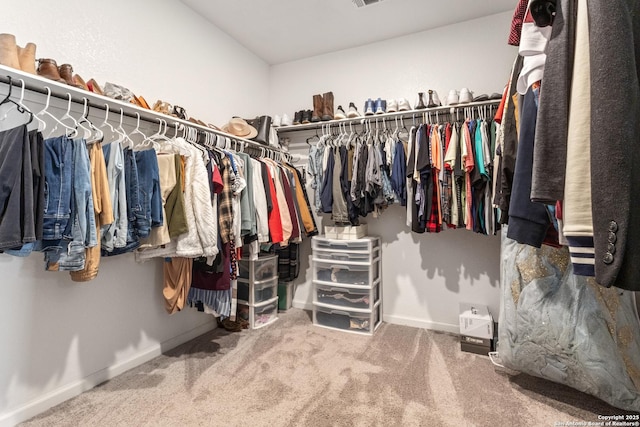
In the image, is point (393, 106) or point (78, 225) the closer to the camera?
point (78, 225)

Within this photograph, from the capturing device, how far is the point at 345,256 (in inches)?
104

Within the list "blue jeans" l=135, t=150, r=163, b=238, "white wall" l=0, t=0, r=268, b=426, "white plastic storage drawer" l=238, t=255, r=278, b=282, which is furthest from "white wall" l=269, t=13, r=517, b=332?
"blue jeans" l=135, t=150, r=163, b=238

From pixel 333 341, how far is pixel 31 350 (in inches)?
72.0

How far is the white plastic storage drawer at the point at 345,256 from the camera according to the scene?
259cm

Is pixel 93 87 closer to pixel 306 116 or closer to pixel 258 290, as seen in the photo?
pixel 306 116

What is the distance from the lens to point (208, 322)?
8.52 ft

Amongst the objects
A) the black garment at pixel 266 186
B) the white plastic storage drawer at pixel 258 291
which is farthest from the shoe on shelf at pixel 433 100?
the white plastic storage drawer at pixel 258 291

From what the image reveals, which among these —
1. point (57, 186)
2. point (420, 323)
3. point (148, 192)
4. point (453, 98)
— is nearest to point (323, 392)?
point (420, 323)

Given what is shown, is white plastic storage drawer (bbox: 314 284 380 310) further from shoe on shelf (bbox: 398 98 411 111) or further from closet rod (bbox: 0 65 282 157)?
closet rod (bbox: 0 65 282 157)

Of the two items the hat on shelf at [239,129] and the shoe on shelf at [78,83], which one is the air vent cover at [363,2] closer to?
the hat on shelf at [239,129]

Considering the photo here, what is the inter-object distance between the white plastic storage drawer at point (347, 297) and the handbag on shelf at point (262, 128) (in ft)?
4.59

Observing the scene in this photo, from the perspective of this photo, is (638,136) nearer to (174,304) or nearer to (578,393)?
(578,393)

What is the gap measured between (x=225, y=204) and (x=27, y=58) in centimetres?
114

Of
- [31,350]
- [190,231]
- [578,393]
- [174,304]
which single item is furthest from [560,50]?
[31,350]
